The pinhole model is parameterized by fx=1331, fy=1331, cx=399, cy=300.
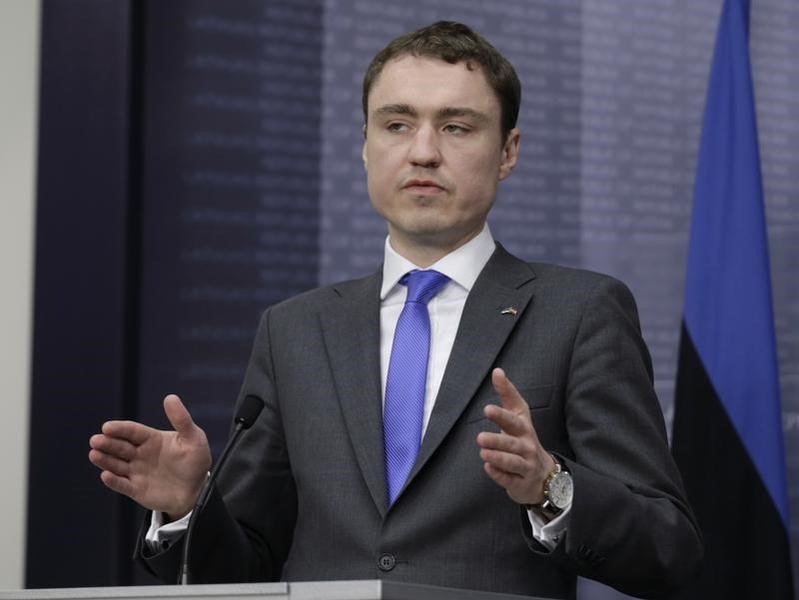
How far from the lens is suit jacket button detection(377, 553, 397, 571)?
213 centimetres

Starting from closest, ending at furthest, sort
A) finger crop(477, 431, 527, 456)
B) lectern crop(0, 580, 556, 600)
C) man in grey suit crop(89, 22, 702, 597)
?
lectern crop(0, 580, 556, 600), finger crop(477, 431, 527, 456), man in grey suit crop(89, 22, 702, 597)

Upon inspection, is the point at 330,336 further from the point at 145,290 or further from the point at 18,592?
the point at 145,290

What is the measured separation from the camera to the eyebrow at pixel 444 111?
2.41 meters

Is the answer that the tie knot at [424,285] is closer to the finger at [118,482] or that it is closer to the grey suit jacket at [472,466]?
the grey suit jacket at [472,466]

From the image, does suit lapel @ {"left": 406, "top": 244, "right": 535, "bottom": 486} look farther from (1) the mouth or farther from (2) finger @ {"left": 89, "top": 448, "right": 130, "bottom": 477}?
(2) finger @ {"left": 89, "top": 448, "right": 130, "bottom": 477}

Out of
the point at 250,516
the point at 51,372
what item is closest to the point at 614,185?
the point at 51,372

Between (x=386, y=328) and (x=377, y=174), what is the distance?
0.92ft

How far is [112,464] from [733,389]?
190 cm

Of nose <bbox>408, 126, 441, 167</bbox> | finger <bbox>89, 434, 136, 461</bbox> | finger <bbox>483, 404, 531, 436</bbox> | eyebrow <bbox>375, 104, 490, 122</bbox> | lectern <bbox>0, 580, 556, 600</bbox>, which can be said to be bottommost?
lectern <bbox>0, 580, 556, 600</bbox>

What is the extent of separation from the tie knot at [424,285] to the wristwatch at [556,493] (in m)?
0.53

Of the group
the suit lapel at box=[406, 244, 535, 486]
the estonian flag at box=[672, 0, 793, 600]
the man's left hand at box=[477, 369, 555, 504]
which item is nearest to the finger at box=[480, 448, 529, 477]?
the man's left hand at box=[477, 369, 555, 504]

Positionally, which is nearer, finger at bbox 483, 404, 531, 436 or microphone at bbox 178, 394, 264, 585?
finger at bbox 483, 404, 531, 436

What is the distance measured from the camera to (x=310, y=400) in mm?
2381

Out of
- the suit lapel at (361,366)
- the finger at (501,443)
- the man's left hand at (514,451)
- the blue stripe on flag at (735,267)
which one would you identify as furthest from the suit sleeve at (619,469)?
the blue stripe on flag at (735,267)
